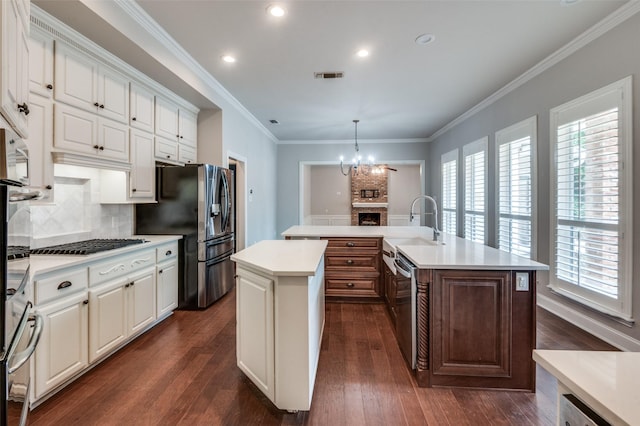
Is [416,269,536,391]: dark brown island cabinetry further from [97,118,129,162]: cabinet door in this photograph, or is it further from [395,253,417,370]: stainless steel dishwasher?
[97,118,129,162]: cabinet door

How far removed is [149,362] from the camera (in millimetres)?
2361

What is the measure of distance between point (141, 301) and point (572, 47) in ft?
16.2

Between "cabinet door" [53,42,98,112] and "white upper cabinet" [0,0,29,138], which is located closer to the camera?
"white upper cabinet" [0,0,29,138]

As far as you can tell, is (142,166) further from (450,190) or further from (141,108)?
(450,190)

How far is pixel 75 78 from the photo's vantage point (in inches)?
90.0

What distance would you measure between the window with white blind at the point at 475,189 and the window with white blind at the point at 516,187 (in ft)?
1.25

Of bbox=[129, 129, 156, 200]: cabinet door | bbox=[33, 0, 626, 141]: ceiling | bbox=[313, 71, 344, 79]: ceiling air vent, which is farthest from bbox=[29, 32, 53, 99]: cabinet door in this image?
bbox=[313, 71, 344, 79]: ceiling air vent

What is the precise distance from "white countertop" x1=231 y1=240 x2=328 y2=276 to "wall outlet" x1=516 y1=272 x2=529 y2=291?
4.36ft

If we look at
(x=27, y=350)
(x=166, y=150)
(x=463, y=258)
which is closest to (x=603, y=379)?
(x=463, y=258)

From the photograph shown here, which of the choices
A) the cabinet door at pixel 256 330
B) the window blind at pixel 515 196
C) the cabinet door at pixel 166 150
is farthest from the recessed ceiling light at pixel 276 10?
the window blind at pixel 515 196

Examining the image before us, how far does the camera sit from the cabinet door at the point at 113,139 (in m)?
2.56

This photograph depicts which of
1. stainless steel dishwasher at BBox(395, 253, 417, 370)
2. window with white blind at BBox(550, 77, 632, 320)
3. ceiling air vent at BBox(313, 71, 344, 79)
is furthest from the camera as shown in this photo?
ceiling air vent at BBox(313, 71, 344, 79)

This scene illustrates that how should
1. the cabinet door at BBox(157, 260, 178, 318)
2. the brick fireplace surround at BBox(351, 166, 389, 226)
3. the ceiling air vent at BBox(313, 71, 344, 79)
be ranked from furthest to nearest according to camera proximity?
the brick fireplace surround at BBox(351, 166, 389, 226)
the ceiling air vent at BBox(313, 71, 344, 79)
the cabinet door at BBox(157, 260, 178, 318)

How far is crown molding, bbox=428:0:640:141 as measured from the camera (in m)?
2.39
